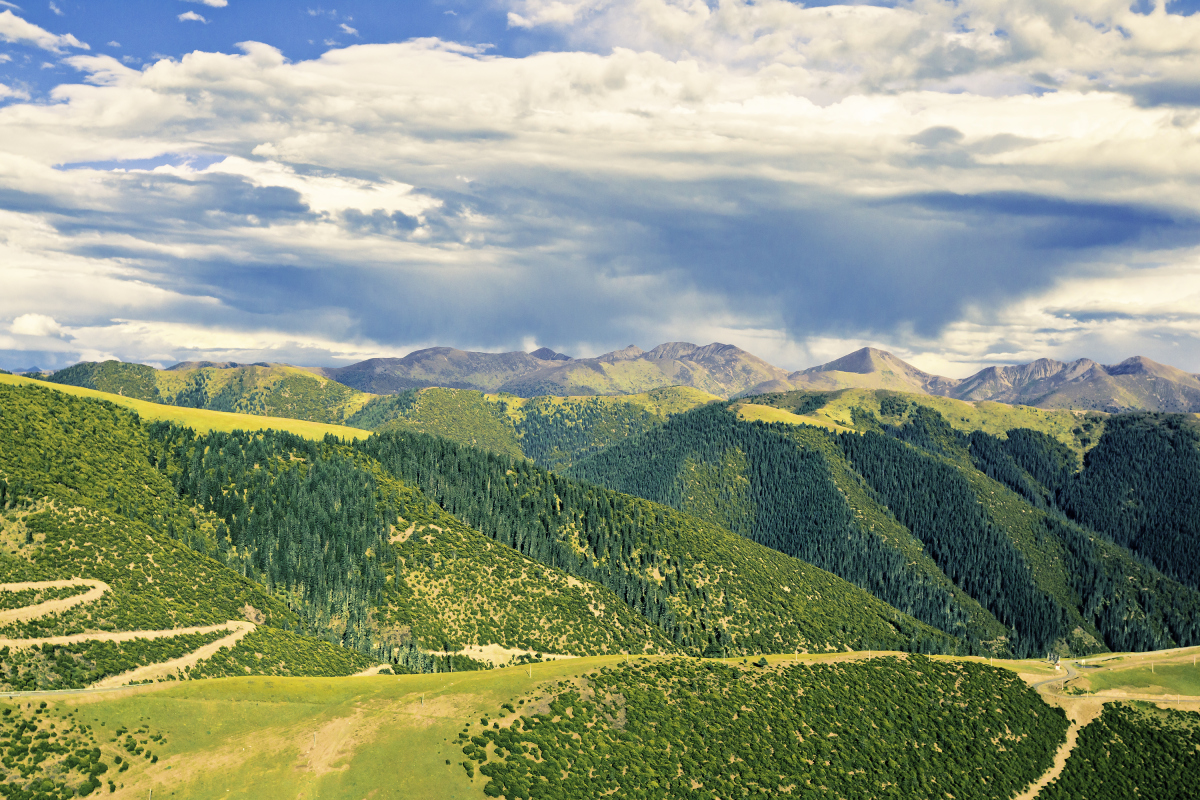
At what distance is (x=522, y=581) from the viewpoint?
19162cm

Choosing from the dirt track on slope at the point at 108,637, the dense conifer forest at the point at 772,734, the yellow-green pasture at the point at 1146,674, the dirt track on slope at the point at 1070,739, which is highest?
the dirt track on slope at the point at 108,637

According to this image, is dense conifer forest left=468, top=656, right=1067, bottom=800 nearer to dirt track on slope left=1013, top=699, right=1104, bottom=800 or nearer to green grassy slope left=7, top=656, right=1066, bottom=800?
green grassy slope left=7, top=656, right=1066, bottom=800

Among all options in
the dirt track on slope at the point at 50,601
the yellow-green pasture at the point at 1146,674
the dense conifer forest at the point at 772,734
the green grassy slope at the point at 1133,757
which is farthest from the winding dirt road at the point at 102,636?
the yellow-green pasture at the point at 1146,674

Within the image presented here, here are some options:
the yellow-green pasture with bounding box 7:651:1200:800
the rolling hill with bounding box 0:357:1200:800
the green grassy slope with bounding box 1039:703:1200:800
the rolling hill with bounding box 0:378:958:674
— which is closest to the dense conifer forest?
the rolling hill with bounding box 0:357:1200:800

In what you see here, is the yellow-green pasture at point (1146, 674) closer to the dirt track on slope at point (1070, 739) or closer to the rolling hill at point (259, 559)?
the dirt track on slope at point (1070, 739)

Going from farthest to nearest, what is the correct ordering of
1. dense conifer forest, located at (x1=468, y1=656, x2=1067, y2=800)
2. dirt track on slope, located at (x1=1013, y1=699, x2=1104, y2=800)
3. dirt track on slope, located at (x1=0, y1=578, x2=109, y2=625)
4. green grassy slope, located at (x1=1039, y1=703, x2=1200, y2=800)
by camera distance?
green grassy slope, located at (x1=1039, y1=703, x2=1200, y2=800)
dirt track on slope, located at (x1=1013, y1=699, x2=1104, y2=800)
dirt track on slope, located at (x1=0, y1=578, x2=109, y2=625)
dense conifer forest, located at (x1=468, y1=656, x2=1067, y2=800)

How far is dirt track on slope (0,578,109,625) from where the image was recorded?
110 meters

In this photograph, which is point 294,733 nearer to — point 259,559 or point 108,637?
point 108,637

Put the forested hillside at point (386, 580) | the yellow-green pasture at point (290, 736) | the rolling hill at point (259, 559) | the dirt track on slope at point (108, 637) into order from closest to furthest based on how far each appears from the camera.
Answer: the yellow-green pasture at point (290, 736) → the dirt track on slope at point (108, 637) → the rolling hill at point (259, 559) → the forested hillside at point (386, 580)

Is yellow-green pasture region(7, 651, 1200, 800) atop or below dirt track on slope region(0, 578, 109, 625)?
below

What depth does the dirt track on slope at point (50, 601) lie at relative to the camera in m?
110

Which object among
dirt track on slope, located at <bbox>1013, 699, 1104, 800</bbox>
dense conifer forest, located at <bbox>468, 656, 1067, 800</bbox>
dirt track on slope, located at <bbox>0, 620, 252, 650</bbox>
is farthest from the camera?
dirt track on slope, located at <bbox>1013, 699, 1104, 800</bbox>

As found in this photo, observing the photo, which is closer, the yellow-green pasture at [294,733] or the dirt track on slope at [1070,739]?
the yellow-green pasture at [294,733]

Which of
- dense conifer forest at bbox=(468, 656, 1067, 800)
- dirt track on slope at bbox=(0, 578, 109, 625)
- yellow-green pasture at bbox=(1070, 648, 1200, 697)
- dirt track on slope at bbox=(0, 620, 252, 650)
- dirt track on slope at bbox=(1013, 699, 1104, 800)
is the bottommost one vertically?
yellow-green pasture at bbox=(1070, 648, 1200, 697)
